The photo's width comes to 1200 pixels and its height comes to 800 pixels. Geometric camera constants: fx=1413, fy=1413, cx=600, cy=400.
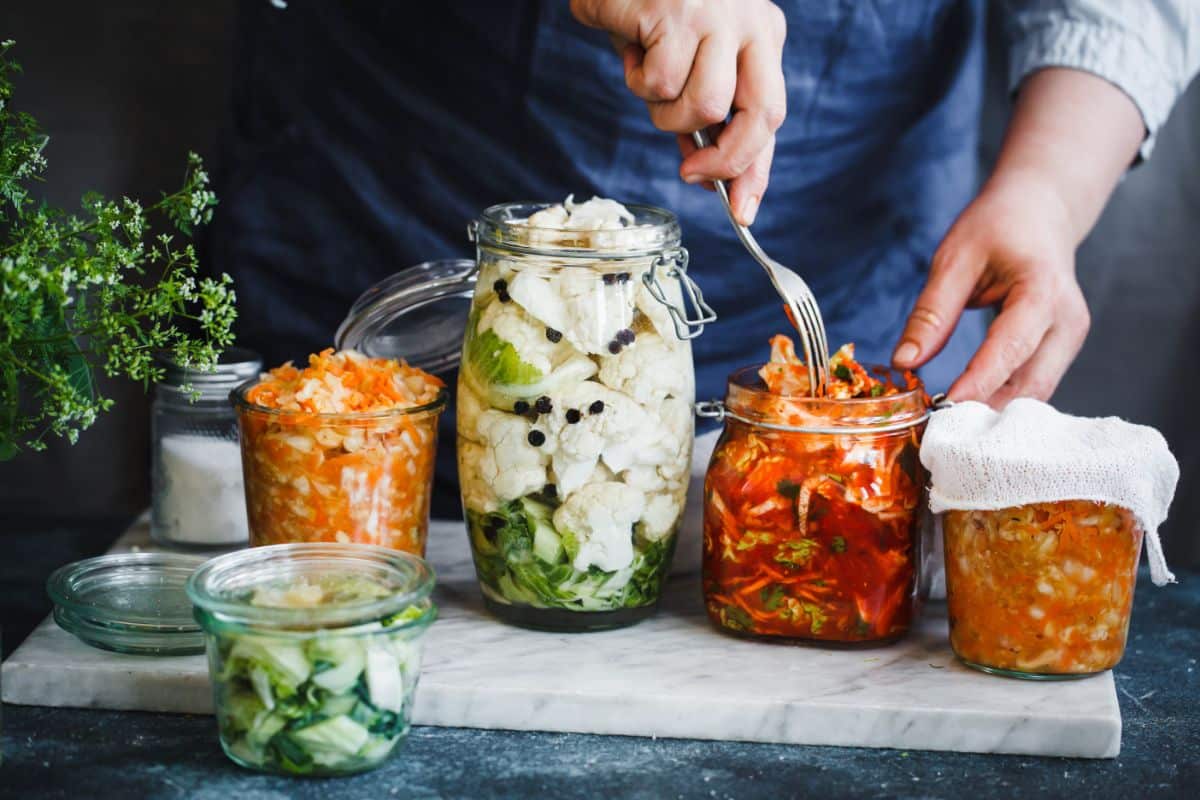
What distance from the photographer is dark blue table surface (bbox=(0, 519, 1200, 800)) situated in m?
0.90

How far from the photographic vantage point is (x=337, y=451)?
109 centimetres

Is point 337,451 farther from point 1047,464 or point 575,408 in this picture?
point 1047,464

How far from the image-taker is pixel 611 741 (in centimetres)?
99

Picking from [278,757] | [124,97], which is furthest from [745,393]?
[124,97]

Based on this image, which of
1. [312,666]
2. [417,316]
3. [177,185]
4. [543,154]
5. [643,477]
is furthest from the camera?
[177,185]

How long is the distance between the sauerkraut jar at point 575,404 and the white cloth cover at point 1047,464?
0.21 m

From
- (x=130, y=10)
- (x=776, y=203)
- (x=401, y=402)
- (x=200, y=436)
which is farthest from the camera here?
(x=130, y=10)

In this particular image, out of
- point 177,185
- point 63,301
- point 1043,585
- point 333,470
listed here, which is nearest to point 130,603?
point 333,470

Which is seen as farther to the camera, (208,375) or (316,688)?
(208,375)

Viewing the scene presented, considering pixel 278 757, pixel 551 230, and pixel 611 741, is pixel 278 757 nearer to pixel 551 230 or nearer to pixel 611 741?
pixel 611 741

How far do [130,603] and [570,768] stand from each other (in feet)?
1.29

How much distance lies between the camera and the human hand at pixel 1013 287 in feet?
4.30

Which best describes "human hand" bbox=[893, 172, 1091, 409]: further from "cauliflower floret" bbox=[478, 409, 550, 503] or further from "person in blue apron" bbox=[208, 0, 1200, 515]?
"cauliflower floret" bbox=[478, 409, 550, 503]

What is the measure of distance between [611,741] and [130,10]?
1432 millimetres
